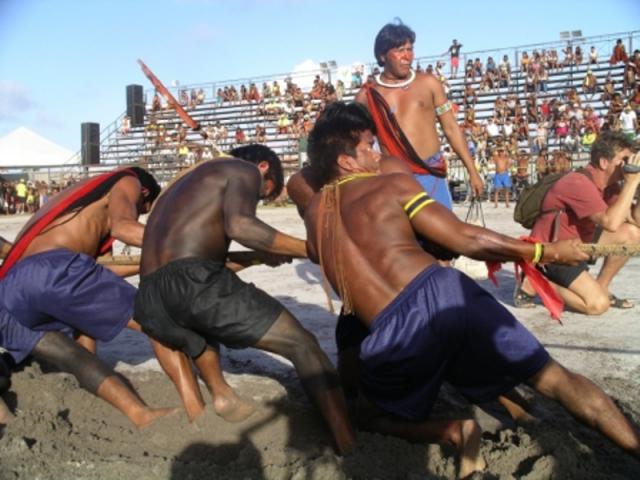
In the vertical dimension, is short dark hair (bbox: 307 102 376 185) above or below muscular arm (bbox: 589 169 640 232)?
above

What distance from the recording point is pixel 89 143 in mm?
26719

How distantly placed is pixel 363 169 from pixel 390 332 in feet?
2.67

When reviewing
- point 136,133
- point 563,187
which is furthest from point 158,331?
point 136,133

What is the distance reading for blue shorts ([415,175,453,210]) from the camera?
501cm

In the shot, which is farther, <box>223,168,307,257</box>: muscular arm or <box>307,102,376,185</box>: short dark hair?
<box>223,168,307,257</box>: muscular arm

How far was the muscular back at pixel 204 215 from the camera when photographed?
353 cm

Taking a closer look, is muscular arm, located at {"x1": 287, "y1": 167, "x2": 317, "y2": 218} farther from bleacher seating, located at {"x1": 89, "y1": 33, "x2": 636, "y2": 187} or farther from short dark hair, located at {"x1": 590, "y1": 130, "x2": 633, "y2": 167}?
bleacher seating, located at {"x1": 89, "y1": 33, "x2": 636, "y2": 187}

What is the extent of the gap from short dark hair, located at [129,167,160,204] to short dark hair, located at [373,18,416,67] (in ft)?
6.39

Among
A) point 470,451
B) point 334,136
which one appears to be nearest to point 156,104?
point 334,136

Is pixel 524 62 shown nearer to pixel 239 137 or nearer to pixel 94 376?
pixel 239 137

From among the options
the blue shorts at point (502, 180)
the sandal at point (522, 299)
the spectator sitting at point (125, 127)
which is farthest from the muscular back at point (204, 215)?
the spectator sitting at point (125, 127)

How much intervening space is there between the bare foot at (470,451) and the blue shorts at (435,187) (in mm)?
2296

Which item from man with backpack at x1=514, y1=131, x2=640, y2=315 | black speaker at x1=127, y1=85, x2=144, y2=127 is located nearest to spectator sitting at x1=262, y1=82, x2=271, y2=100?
black speaker at x1=127, y1=85, x2=144, y2=127

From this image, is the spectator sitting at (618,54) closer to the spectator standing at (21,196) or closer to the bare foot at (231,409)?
the spectator standing at (21,196)
